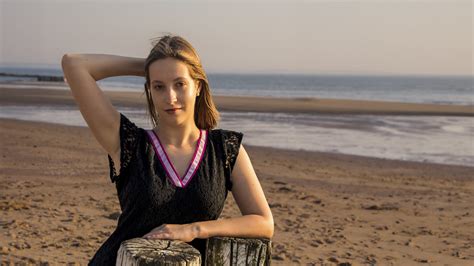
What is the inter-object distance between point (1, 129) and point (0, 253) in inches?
529

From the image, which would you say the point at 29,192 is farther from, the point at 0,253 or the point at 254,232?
the point at 254,232

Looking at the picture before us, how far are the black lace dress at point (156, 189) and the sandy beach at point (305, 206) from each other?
4.41 m

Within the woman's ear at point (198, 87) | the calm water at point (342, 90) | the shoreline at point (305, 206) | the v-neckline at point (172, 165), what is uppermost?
the calm water at point (342, 90)

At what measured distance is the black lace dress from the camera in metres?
2.70

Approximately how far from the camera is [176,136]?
2883mm

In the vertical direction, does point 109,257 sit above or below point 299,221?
above

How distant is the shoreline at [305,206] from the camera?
25.4 ft

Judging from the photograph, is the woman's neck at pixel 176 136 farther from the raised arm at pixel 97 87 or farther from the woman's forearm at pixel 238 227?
the woman's forearm at pixel 238 227

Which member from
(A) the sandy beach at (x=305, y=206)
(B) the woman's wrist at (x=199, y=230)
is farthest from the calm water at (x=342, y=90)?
(B) the woman's wrist at (x=199, y=230)

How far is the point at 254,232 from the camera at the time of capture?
2.77 metres

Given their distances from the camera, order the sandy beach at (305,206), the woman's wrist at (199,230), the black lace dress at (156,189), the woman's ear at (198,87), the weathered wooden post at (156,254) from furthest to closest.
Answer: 1. the sandy beach at (305,206)
2. the woman's ear at (198,87)
3. the black lace dress at (156,189)
4. the woman's wrist at (199,230)
5. the weathered wooden post at (156,254)

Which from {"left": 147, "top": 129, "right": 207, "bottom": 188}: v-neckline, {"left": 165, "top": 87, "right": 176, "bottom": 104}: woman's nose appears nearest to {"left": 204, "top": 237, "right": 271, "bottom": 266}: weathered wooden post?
{"left": 147, "top": 129, "right": 207, "bottom": 188}: v-neckline

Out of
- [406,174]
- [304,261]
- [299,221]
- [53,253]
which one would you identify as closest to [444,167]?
[406,174]

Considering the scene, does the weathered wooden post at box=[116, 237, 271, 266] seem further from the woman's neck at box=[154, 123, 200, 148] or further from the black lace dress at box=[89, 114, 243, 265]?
the woman's neck at box=[154, 123, 200, 148]
